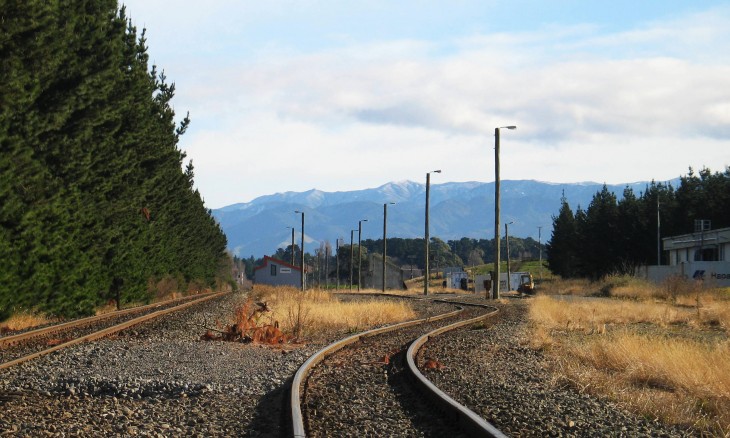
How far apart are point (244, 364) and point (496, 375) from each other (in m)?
3.81

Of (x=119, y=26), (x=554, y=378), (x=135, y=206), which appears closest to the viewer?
(x=554, y=378)

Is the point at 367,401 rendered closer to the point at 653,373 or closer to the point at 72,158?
the point at 653,373

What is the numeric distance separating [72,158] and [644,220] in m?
69.2

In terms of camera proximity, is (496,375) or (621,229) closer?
(496,375)

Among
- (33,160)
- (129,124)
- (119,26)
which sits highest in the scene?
(119,26)

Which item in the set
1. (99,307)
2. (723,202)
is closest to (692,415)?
(99,307)

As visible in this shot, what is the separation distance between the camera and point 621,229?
8625cm

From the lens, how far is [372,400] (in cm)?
927

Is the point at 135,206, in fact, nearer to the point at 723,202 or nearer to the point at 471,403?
the point at 471,403

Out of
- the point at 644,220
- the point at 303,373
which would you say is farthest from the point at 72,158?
the point at 644,220

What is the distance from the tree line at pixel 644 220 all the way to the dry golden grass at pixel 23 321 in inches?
2479

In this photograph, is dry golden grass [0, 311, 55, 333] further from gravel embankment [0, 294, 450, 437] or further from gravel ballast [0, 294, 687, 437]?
gravel embankment [0, 294, 450, 437]

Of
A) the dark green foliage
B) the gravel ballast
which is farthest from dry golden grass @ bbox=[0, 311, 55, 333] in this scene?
the gravel ballast

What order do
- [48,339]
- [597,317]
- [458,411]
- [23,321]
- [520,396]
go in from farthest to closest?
[597,317], [23,321], [48,339], [520,396], [458,411]
